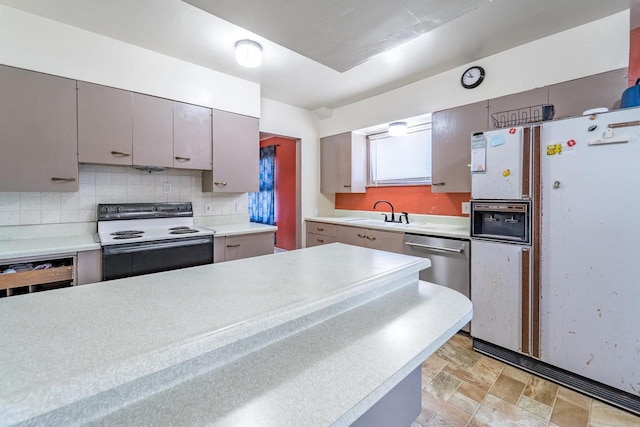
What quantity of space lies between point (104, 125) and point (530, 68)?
136 inches

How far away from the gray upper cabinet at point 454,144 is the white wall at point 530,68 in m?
0.11

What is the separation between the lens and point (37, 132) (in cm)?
198

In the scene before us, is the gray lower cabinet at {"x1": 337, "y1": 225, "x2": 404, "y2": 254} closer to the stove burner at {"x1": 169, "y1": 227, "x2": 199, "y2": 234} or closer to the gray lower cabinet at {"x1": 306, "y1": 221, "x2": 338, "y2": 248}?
the gray lower cabinet at {"x1": 306, "y1": 221, "x2": 338, "y2": 248}

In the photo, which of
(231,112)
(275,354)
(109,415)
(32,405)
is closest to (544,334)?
(275,354)

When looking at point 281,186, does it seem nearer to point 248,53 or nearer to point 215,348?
point 248,53

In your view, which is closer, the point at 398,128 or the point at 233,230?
the point at 233,230

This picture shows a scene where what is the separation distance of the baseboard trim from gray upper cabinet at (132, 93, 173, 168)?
122 inches

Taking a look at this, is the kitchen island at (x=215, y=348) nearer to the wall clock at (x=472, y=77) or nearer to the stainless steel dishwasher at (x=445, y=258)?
the stainless steel dishwasher at (x=445, y=258)

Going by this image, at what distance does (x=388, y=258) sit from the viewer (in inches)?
58.2

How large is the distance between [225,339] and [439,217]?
281 cm

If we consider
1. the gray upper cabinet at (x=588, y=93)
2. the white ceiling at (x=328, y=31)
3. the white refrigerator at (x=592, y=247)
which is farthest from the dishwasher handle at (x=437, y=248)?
the white ceiling at (x=328, y=31)

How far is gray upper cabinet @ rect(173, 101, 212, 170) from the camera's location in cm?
257

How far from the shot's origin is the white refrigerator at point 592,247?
1.58 metres

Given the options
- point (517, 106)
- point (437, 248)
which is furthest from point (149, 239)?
point (517, 106)
